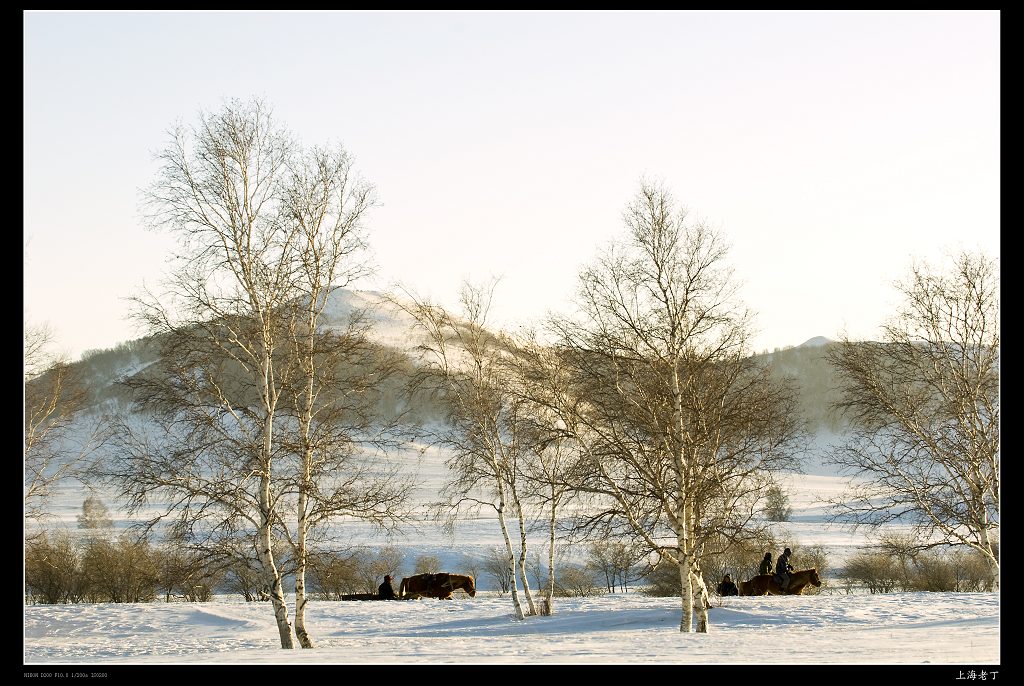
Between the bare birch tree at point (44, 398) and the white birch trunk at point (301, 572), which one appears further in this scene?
the bare birch tree at point (44, 398)

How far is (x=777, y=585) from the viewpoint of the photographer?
27891mm

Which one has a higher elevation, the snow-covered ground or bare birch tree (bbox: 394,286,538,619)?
bare birch tree (bbox: 394,286,538,619)

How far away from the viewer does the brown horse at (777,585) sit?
28.0 m

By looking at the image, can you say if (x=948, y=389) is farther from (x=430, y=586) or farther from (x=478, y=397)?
(x=430, y=586)

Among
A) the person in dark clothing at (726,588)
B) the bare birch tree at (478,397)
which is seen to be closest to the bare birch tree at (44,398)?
the bare birch tree at (478,397)

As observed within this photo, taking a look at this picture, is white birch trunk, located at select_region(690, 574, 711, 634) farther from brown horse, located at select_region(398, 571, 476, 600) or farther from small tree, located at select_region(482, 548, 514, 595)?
small tree, located at select_region(482, 548, 514, 595)

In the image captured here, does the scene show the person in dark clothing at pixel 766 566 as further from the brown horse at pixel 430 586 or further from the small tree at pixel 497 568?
A: the small tree at pixel 497 568

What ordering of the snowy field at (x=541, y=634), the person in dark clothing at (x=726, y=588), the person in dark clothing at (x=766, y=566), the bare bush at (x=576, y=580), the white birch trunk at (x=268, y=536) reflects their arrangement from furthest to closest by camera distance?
the bare bush at (x=576, y=580)
the person in dark clothing at (x=726, y=588)
the person in dark clothing at (x=766, y=566)
the white birch trunk at (x=268, y=536)
the snowy field at (x=541, y=634)

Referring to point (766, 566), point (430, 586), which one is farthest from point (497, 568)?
point (766, 566)

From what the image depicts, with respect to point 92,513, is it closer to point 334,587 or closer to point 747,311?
point 334,587

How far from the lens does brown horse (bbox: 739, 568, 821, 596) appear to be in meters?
28.0

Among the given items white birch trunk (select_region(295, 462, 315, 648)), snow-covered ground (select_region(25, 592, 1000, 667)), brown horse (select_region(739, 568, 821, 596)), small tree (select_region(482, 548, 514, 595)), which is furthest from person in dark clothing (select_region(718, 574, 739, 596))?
white birch trunk (select_region(295, 462, 315, 648))

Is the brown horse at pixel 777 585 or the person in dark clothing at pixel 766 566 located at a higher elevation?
the person in dark clothing at pixel 766 566
